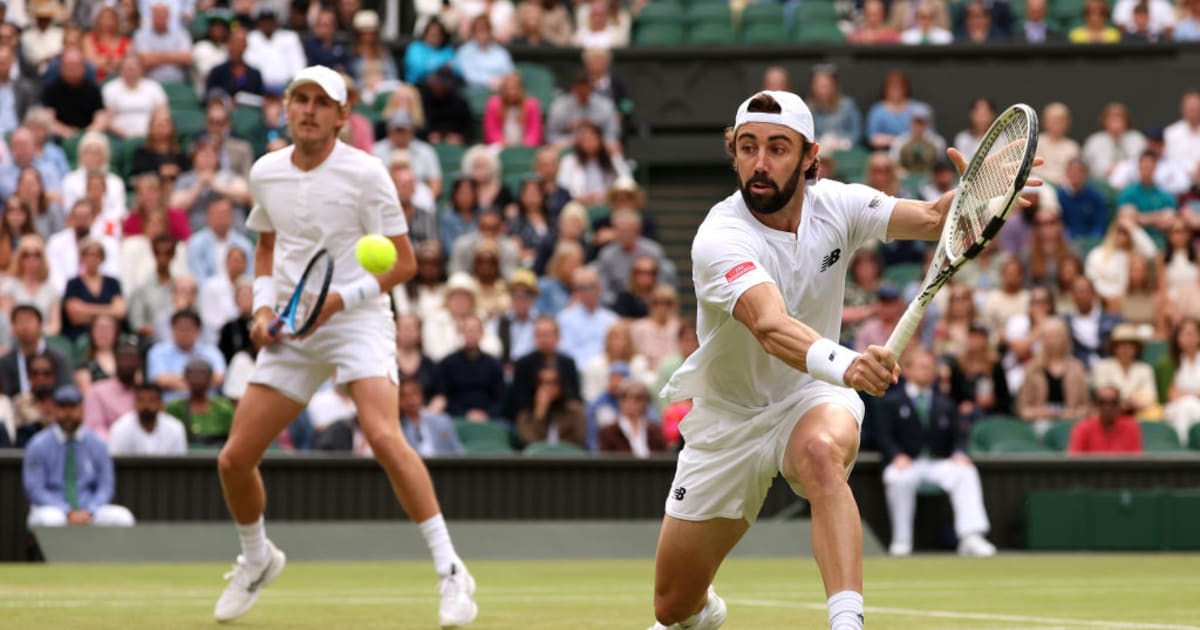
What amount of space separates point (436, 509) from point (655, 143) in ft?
42.2

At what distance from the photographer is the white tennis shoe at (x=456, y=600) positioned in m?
7.52

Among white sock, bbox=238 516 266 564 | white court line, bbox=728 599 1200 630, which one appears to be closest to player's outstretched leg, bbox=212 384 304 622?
white sock, bbox=238 516 266 564

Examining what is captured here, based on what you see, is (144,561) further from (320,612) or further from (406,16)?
(406,16)

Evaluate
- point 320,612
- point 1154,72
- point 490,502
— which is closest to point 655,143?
point 1154,72

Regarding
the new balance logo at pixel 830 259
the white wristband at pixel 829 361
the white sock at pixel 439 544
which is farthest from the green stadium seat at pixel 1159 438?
the white wristband at pixel 829 361

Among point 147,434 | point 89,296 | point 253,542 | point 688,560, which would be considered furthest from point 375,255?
point 89,296

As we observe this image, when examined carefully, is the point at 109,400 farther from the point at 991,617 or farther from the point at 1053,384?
the point at 991,617

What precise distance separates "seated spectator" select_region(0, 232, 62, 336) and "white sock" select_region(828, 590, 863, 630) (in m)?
10.9

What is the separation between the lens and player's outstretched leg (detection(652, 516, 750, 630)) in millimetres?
6027

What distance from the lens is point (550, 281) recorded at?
16.7m

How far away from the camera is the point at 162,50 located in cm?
1884

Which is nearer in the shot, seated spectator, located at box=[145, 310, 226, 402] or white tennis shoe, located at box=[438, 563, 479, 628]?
white tennis shoe, located at box=[438, 563, 479, 628]

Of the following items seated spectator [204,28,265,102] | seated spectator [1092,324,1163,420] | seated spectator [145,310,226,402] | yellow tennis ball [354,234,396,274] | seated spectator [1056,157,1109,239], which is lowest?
seated spectator [1092,324,1163,420]

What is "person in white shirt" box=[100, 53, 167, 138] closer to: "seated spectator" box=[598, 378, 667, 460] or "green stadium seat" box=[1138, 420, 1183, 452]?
"seated spectator" box=[598, 378, 667, 460]
